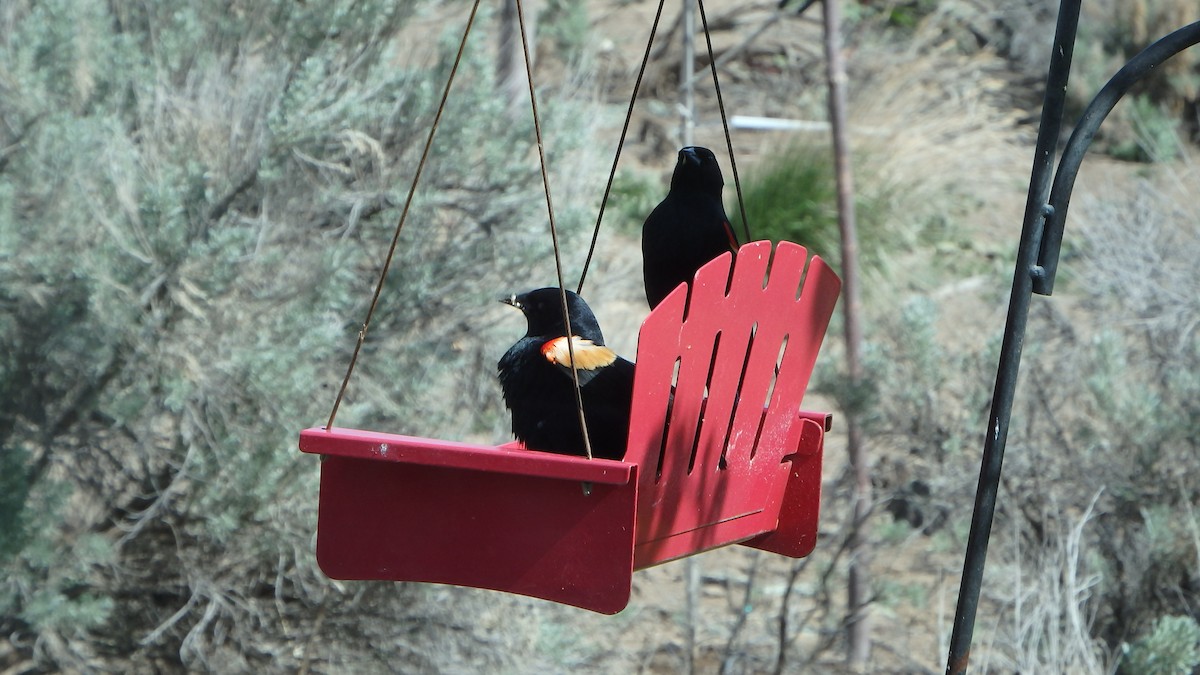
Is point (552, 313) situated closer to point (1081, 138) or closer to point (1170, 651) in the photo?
point (1081, 138)

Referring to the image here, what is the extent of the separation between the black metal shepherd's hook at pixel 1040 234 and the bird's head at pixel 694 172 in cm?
67

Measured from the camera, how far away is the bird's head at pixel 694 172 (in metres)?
2.56

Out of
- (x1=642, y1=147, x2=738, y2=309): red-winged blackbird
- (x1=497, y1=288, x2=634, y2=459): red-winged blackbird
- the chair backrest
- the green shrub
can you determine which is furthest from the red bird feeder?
the green shrub

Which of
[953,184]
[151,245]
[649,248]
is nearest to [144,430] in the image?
[151,245]

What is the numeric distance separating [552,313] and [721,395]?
40cm

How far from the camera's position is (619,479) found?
6.14 feet

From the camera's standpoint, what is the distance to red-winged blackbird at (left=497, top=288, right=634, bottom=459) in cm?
221

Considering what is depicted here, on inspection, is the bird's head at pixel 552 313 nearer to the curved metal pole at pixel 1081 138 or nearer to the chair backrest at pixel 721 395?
the chair backrest at pixel 721 395

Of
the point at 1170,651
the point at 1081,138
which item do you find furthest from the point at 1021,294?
the point at 1170,651

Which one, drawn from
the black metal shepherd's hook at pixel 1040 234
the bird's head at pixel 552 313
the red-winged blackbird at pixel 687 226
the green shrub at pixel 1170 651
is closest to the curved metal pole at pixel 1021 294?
the black metal shepherd's hook at pixel 1040 234

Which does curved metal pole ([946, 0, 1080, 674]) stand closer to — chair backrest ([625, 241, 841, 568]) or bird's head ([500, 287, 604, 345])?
chair backrest ([625, 241, 841, 568])

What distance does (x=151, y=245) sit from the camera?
4219 millimetres

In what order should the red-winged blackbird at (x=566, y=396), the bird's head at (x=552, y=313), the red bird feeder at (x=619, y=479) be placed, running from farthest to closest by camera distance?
the bird's head at (x=552, y=313)
the red-winged blackbird at (x=566, y=396)
the red bird feeder at (x=619, y=479)

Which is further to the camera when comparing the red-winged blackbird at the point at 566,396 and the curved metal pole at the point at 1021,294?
the red-winged blackbird at the point at 566,396
